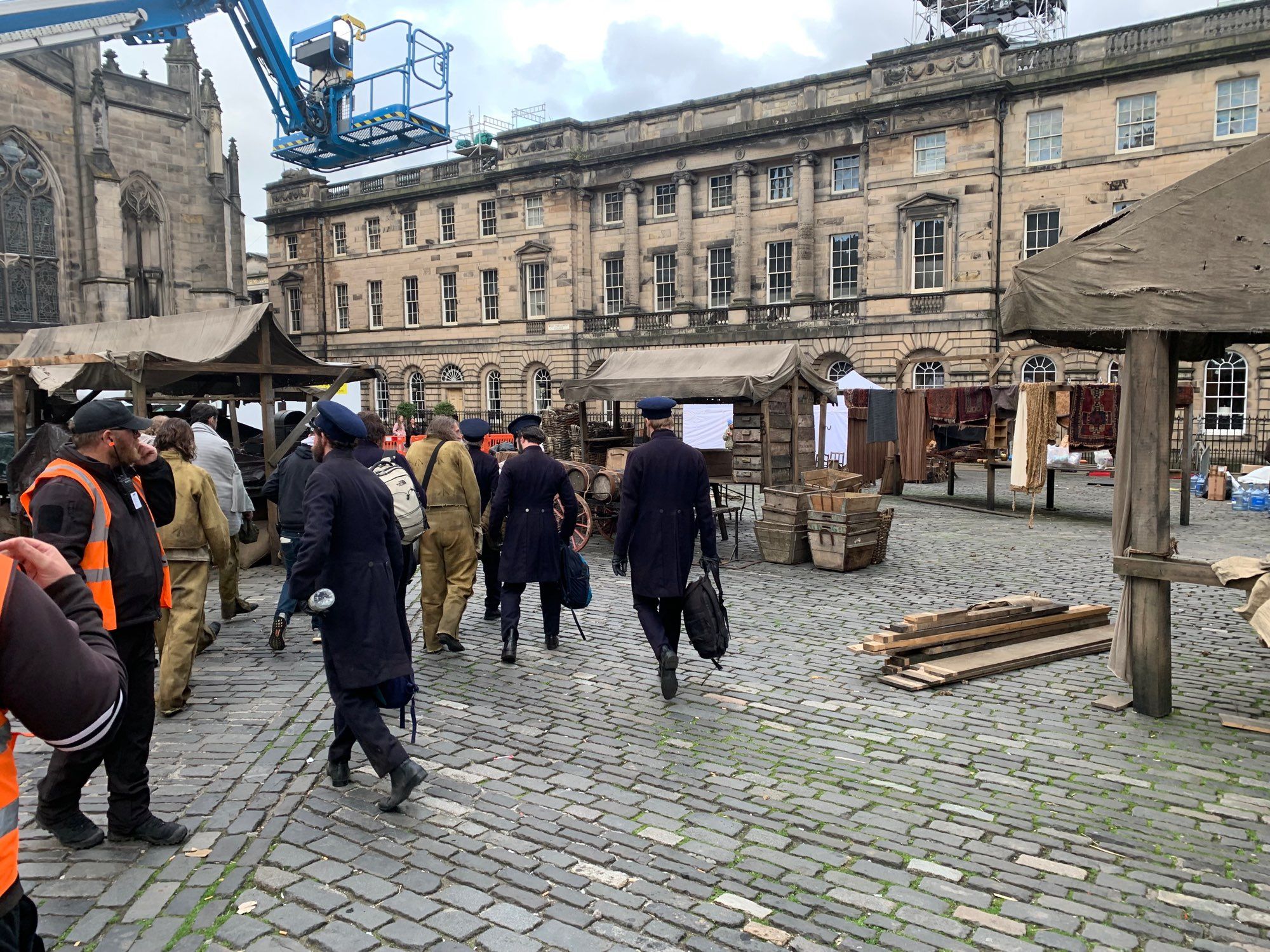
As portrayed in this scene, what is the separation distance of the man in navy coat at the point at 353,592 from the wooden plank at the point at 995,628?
385 cm

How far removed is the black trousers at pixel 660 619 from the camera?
632 cm

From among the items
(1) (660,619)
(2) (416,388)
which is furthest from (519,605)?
(2) (416,388)

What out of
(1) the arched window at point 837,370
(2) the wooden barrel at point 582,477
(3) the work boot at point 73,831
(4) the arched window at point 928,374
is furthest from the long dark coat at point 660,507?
(1) the arched window at point 837,370

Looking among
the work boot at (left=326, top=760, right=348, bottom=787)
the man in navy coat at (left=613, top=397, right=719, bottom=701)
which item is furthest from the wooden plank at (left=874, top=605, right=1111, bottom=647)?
the work boot at (left=326, top=760, right=348, bottom=787)

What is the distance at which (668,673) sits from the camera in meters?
6.17

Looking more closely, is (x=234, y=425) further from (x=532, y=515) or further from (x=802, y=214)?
(x=802, y=214)

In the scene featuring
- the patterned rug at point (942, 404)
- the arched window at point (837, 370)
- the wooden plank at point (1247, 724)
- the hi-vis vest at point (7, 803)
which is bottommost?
the wooden plank at point (1247, 724)

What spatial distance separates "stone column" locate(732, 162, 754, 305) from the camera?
34.3 metres

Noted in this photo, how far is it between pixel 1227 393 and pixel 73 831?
102 feet

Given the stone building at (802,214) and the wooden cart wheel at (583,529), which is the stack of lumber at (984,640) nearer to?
the wooden cart wheel at (583,529)

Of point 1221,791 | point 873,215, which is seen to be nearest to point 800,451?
point 1221,791

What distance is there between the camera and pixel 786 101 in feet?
109

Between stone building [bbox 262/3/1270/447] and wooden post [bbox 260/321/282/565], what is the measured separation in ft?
54.5

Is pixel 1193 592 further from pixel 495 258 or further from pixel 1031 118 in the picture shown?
pixel 495 258
